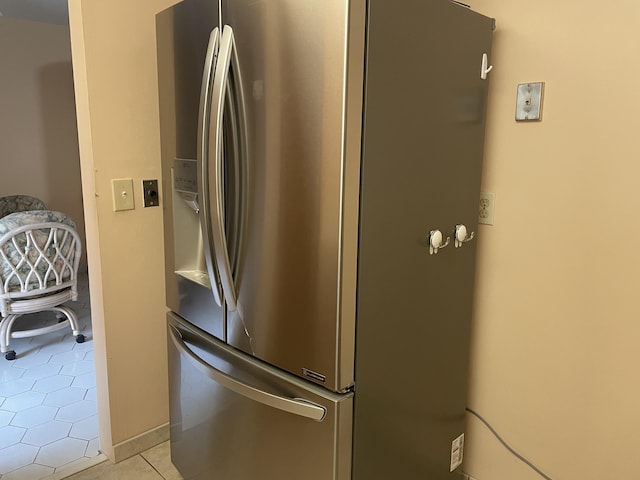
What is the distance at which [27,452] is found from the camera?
2148mm

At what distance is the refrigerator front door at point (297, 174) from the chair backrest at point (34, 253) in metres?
2.33

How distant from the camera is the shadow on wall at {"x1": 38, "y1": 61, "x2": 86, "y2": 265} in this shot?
4887 mm

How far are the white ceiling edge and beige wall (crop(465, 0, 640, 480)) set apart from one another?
395 cm

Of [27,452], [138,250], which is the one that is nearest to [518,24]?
[138,250]

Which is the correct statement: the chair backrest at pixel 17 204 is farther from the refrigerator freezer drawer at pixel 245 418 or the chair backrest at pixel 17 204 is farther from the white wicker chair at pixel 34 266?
the refrigerator freezer drawer at pixel 245 418

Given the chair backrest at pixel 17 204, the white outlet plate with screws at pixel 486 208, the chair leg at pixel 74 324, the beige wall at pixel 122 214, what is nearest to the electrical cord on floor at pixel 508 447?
the white outlet plate with screws at pixel 486 208

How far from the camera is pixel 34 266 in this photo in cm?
317

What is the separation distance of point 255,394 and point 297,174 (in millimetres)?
639

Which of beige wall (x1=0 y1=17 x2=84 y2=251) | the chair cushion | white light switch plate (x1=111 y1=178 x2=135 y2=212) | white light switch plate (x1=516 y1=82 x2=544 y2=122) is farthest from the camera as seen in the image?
beige wall (x1=0 y1=17 x2=84 y2=251)

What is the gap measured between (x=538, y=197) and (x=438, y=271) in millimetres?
429

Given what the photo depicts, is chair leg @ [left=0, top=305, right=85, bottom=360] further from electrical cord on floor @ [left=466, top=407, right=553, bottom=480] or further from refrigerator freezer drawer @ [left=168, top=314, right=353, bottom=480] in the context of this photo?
electrical cord on floor @ [left=466, top=407, right=553, bottom=480]

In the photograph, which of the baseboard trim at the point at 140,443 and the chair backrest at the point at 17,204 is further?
the chair backrest at the point at 17,204

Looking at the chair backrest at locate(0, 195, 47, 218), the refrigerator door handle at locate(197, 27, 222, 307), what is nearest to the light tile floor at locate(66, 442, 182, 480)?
the refrigerator door handle at locate(197, 27, 222, 307)

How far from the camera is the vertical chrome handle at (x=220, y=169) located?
1.31m
